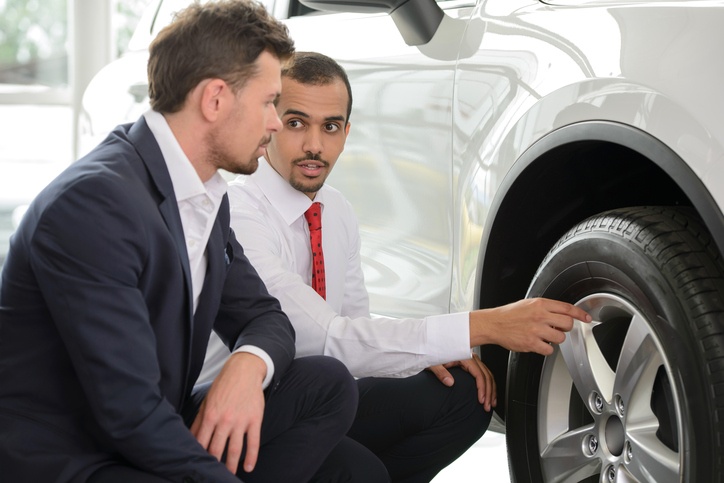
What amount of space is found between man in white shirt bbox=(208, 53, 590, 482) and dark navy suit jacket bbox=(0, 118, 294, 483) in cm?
50

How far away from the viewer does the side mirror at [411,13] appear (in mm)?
2258

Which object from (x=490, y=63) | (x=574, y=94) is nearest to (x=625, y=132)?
(x=574, y=94)

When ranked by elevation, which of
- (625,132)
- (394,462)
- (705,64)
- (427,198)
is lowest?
(394,462)

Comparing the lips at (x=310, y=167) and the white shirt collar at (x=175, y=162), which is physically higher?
the white shirt collar at (x=175, y=162)

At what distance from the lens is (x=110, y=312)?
4.93ft

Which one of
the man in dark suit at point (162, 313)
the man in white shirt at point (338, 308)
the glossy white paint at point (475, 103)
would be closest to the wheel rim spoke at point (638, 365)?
the glossy white paint at point (475, 103)

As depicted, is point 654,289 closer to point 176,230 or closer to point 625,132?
point 625,132

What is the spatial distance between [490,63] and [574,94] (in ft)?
1.07

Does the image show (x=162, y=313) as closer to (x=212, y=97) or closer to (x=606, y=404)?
(x=212, y=97)

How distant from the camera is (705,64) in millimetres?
1536

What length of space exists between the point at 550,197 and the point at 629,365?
497 millimetres

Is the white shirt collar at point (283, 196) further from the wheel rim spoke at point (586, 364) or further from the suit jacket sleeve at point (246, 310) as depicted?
the wheel rim spoke at point (586, 364)

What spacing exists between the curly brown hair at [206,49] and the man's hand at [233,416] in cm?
49

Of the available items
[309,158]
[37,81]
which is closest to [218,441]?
[309,158]
